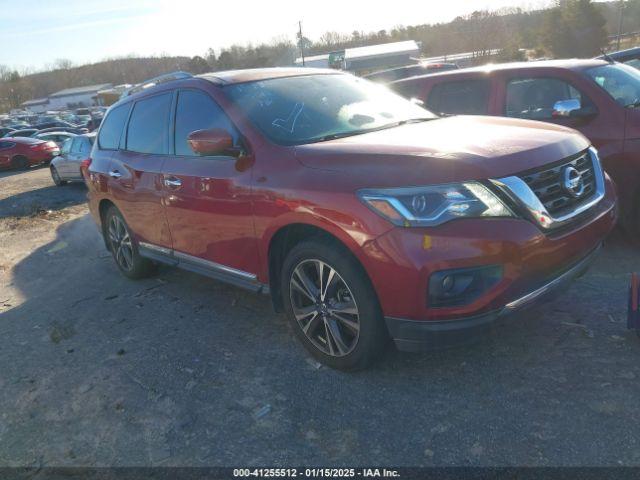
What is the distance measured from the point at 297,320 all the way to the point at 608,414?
181 cm

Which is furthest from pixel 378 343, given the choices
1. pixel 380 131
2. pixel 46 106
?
pixel 46 106

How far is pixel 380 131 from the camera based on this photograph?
367 cm

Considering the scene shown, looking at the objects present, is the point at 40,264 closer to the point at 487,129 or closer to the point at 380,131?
the point at 380,131

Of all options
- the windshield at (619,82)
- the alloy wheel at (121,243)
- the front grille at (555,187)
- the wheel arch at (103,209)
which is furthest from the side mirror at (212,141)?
the windshield at (619,82)

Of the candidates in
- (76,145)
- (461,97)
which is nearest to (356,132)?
(461,97)

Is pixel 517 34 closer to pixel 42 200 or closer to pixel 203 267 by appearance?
pixel 42 200

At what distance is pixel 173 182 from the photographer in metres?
4.25

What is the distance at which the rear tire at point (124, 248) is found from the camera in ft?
18.0

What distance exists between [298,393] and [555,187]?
6.23 ft

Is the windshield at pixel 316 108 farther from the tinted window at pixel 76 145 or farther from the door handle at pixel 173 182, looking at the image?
the tinted window at pixel 76 145

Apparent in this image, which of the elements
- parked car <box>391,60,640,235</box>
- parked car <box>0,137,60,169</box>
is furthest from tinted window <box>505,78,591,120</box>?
parked car <box>0,137,60,169</box>

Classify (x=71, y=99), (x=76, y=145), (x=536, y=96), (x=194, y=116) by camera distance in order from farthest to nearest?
(x=71, y=99), (x=76, y=145), (x=536, y=96), (x=194, y=116)

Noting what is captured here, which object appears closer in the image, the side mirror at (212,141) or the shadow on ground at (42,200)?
the side mirror at (212,141)

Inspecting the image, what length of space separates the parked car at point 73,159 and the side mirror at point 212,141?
1117 cm
